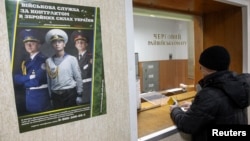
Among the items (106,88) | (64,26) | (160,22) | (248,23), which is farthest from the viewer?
(160,22)

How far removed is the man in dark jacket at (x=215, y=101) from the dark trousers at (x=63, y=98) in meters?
0.66

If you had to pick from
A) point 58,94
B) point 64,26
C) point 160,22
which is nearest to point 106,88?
point 58,94

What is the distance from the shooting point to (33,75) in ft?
2.69

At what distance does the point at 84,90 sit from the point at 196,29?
5.15 ft

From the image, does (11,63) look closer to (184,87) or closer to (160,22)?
(160,22)

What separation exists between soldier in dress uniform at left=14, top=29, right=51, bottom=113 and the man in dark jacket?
766 millimetres

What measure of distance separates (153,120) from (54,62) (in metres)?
0.90

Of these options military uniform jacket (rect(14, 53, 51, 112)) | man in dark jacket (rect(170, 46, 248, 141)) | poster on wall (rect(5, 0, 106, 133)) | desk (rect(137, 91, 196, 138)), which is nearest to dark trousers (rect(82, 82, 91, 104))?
poster on wall (rect(5, 0, 106, 133))

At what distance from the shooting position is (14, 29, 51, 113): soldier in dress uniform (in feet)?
2.61

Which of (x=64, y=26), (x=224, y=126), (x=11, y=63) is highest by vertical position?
(x=64, y=26)

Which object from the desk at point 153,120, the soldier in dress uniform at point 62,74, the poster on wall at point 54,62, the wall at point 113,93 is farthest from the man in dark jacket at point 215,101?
the soldier in dress uniform at point 62,74

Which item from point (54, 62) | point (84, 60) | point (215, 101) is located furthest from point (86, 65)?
point (215, 101)

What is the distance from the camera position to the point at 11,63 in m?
0.76

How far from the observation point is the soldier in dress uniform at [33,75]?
797 millimetres
